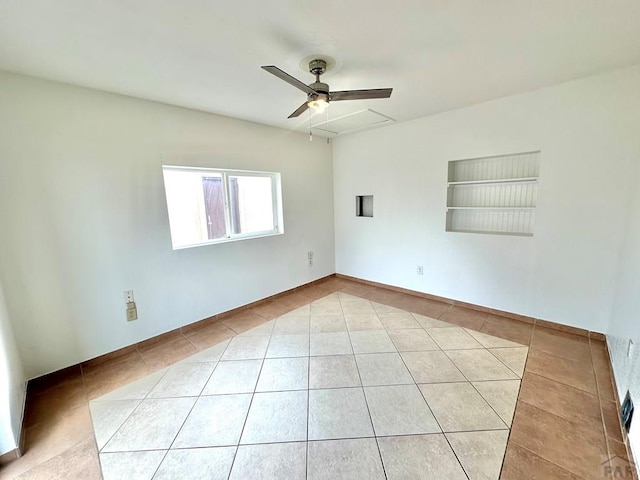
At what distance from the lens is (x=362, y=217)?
13.7ft

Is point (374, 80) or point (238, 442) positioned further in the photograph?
point (374, 80)

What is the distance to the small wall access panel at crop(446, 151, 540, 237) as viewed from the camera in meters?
2.86

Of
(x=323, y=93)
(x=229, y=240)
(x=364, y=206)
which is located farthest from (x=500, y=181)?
(x=229, y=240)

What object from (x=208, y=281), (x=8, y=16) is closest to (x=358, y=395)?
(x=208, y=281)

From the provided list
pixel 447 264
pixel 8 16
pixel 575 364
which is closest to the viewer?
pixel 8 16


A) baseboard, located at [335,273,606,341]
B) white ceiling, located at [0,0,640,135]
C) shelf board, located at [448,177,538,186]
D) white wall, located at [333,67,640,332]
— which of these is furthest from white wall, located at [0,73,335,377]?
shelf board, located at [448,177,538,186]

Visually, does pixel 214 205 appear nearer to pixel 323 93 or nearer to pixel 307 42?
pixel 323 93

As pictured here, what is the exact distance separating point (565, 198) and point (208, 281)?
375cm

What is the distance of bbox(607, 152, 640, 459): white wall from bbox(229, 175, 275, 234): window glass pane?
3.46 meters

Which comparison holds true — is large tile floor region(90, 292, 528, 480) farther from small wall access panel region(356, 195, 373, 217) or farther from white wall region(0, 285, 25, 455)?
small wall access panel region(356, 195, 373, 217)

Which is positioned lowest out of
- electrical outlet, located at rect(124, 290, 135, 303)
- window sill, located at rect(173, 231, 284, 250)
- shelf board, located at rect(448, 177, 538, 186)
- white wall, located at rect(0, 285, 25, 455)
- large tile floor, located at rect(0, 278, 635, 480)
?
large tile floor, located at rect(0, 278, 635, 480)

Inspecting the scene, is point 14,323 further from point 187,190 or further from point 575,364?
point 575,364

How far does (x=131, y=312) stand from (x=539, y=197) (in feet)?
13.6

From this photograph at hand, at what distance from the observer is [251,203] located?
11.4ft
